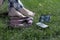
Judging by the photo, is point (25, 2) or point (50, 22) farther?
point (25, 2)

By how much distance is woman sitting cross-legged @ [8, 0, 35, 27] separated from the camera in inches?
158

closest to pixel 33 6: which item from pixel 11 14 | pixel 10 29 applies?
pixel 11 14

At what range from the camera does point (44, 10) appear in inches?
189

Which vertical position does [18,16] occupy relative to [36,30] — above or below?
above

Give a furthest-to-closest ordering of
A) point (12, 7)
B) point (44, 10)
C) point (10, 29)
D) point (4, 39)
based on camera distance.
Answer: point (44, 10)
point (12, 7)
point (10, 29)
point (4, 39)

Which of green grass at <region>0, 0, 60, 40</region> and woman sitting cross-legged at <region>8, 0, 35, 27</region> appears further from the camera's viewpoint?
woman sitting cross-legged at <region>8, 0, 35, 27</region>

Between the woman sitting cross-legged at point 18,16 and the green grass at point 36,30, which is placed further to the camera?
the woman sitting cross-legged at point 18,16

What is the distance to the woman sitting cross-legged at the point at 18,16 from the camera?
402cm

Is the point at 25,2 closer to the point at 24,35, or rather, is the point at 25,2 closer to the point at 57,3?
the point at 57,3

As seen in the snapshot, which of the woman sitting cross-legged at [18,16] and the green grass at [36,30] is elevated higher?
the woman sitting cross-legged at [18,16]

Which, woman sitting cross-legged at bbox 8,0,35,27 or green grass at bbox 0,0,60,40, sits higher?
woman sitting cross-legged at bbox 8,0,35,27

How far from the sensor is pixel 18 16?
13.7 feet

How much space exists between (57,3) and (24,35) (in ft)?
5.87

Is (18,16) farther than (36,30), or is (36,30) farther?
(18,16)
